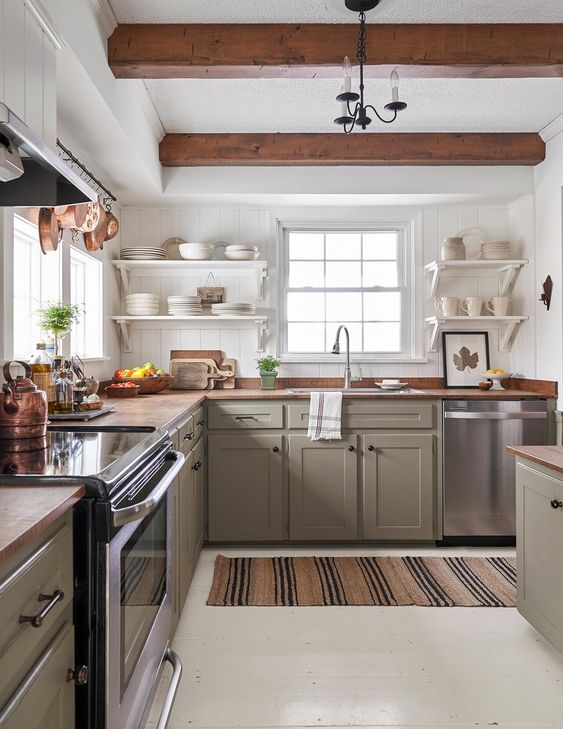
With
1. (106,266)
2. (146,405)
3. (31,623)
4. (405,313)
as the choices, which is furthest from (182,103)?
(31,623)

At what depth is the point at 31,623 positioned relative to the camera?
939 millimetres

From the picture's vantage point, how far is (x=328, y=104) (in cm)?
333

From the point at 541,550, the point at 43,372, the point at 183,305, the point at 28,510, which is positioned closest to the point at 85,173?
the point at 183,305

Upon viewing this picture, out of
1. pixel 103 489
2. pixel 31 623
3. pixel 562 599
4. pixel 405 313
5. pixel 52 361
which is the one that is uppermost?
pixel 405 313

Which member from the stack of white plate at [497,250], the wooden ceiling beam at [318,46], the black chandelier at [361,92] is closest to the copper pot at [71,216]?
the wooden ceiling beam at [318,46]

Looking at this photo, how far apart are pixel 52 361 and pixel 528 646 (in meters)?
2.27

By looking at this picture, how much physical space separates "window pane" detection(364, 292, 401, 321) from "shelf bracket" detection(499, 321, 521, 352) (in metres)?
0.75

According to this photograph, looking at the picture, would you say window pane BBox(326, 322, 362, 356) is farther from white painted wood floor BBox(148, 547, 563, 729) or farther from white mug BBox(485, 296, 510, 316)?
white painted wood floor BBox(148, 547, 563, 729)

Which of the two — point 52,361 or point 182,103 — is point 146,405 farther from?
point 182,103

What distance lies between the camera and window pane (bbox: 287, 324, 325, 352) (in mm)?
4293

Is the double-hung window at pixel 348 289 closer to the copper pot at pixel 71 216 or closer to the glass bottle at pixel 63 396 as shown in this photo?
the copper pot at pixel 71 216

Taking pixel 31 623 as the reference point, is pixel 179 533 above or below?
below

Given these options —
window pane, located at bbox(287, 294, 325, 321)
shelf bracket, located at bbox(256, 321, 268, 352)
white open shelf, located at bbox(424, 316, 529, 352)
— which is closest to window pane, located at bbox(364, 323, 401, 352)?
white open shelf, located at bbox(424, 316, 529, 352)

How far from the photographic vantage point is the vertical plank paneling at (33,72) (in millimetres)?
1810
